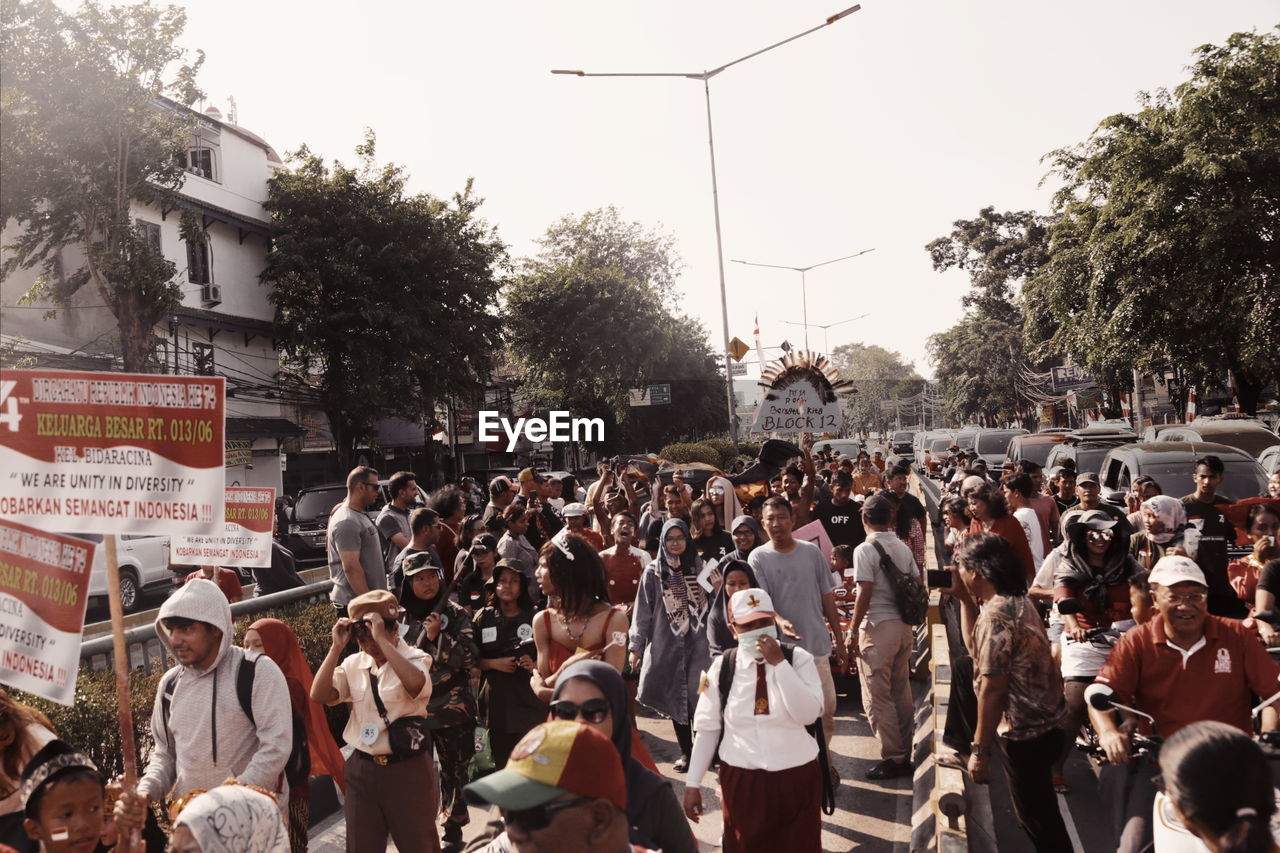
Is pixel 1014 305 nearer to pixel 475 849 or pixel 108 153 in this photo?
pixel 108 153

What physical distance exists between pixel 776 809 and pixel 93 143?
19581 mm

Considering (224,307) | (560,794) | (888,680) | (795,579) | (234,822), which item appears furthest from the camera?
(224,307)

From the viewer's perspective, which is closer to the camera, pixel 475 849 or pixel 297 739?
pixel 475 849

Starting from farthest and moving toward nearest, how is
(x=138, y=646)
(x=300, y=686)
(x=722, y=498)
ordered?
(x=722, y=498)
(x=138, y=646)
(x=300, y=686)

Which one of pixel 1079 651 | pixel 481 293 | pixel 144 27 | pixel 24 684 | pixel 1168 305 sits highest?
pixel 144 27

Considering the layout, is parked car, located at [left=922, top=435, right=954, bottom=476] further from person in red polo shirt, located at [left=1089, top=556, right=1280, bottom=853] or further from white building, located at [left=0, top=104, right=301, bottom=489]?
person in red polo shirt, located at [left=1089, top=556, right=1280, bottom=853]

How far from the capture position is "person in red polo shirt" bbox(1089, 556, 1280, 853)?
3797 millimetres

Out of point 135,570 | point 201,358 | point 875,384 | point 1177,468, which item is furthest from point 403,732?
point 875,384

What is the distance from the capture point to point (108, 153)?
63.5 feet

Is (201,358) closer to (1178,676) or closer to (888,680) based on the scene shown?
(888,680)

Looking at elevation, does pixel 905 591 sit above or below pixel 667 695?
above

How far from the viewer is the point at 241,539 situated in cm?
689

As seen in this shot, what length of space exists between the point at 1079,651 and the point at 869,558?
1.62m

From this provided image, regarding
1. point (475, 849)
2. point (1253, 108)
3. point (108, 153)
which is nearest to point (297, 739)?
point (475, 849)
